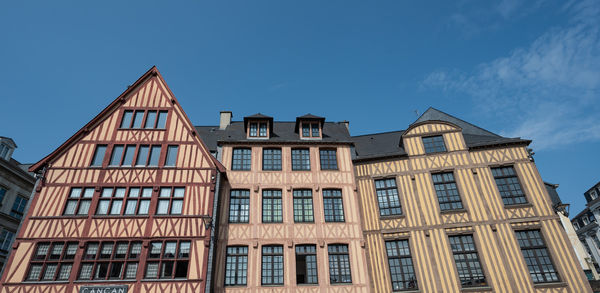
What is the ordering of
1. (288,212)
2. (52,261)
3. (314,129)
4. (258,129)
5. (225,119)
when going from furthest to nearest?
1. (225,119)
2. (314,129)
3. (258,129)
4. (288,212)
5. (52,261)

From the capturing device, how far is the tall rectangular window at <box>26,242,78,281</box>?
39.5 feet

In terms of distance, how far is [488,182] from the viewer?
48.8 feet

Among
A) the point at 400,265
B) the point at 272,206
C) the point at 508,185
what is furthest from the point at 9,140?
the point at 508,185

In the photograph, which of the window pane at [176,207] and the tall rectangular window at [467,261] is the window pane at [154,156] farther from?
the tall rectangular window at [467,261]

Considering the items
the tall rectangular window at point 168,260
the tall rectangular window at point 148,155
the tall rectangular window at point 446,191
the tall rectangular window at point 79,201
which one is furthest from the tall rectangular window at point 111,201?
the tall rectangular window at point 446,191

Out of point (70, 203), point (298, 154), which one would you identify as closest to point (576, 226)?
point (298, 154)

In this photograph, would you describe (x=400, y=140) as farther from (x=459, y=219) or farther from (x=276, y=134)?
(x=276, y=134)

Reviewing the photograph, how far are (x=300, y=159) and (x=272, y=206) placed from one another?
2.93 metres

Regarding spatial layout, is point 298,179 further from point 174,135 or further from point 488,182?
point 488,182

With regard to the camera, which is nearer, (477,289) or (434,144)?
(477,289)

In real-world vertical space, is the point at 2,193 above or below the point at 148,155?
above

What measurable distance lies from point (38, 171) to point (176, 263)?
26.0 ft

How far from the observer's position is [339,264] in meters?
13.6

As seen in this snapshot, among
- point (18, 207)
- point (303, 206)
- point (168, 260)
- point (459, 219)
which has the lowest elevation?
point (168, 260)
